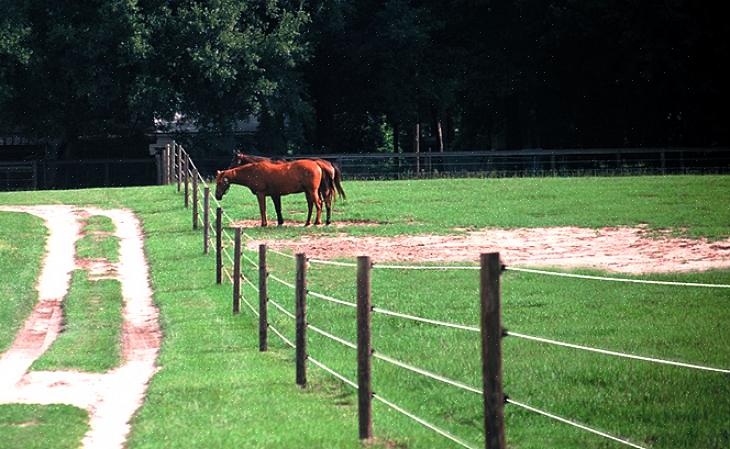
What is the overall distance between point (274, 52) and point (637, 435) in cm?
4057

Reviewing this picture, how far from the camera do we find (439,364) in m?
13.4

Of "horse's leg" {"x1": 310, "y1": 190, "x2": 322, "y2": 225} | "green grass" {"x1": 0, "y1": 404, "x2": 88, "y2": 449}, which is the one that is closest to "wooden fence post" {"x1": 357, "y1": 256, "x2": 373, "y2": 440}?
"green grass" {"x1": 0, "y1": 404, "x2": 88, "y2": 449}

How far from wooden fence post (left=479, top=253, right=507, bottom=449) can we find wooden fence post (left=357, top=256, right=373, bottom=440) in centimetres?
221

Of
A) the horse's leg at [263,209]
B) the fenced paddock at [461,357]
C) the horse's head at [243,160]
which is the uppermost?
the horse's head at [243,160]

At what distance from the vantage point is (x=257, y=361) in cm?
1430

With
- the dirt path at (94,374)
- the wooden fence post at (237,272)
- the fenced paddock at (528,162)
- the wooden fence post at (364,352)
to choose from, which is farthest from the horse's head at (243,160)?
the wooden fence post at (364,352)

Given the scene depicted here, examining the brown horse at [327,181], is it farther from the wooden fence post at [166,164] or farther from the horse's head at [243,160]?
the wooden fence post at [166,164]

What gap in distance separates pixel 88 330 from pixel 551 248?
425 inches

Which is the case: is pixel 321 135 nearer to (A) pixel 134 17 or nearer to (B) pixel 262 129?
(B) pixel 262 129

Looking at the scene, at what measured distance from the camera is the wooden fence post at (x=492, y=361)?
26.3 feet

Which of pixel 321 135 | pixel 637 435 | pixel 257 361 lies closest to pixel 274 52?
pixel 321 135

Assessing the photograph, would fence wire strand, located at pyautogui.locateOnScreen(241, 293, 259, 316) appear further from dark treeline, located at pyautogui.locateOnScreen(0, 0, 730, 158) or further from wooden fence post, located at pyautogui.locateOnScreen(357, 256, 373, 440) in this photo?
dark treeline, located at pyautogui.locateOnScreen(0, 0, 730, 158)

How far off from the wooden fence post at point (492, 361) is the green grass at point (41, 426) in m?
4.11

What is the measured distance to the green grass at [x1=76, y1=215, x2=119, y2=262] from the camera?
26.3m
